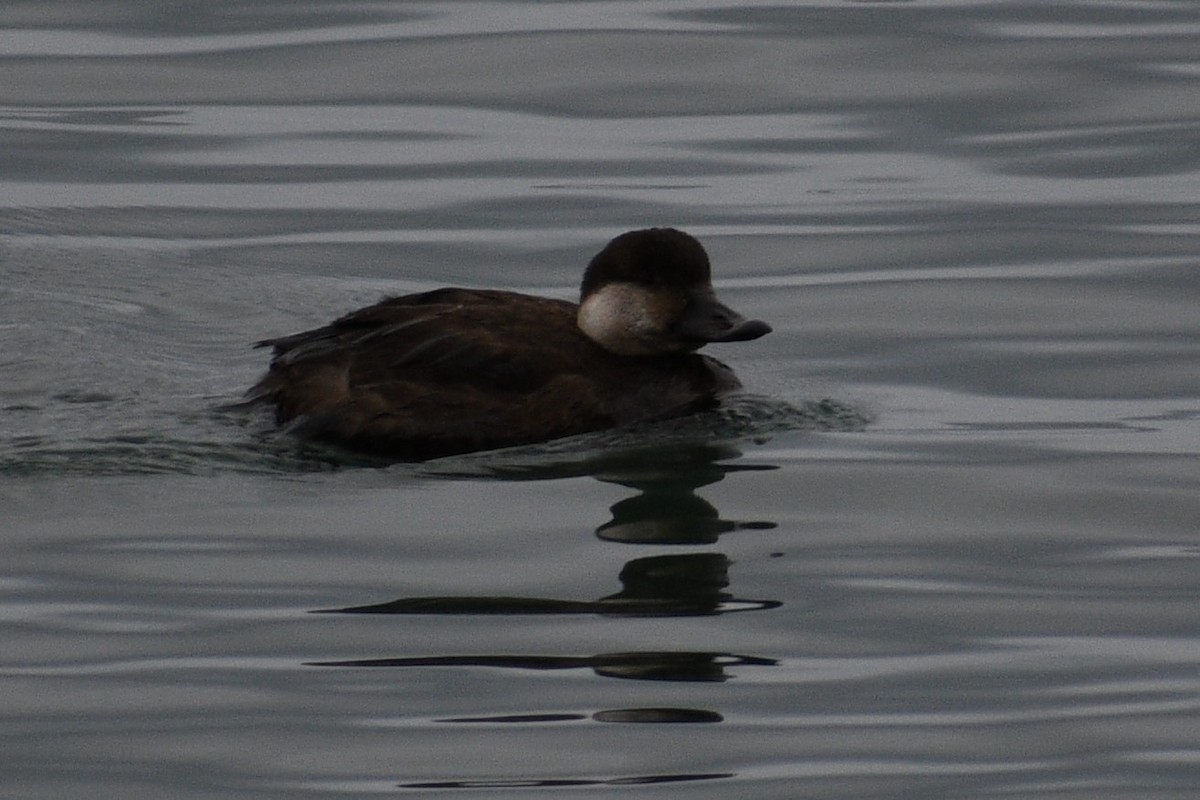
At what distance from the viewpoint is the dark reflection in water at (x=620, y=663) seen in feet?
22.6

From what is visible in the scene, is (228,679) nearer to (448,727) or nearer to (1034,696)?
(448,727)

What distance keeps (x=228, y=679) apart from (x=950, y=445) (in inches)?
135

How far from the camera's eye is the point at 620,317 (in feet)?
31.4

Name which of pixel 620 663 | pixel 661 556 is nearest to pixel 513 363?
pixel 661 556

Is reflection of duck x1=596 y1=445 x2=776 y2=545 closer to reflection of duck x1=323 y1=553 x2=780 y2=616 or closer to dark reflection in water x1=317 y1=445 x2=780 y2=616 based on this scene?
dark reflection in water x1=317 y1=445 x2=780 y2=616

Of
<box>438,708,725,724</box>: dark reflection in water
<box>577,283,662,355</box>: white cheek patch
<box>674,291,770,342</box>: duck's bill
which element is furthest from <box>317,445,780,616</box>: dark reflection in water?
<box>438,708,725,724</box>: dark reflection in water

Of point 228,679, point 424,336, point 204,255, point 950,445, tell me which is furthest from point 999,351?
point 228,679

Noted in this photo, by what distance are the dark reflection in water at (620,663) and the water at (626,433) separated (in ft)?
0.05

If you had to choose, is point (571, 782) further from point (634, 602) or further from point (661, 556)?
point (661, 556)

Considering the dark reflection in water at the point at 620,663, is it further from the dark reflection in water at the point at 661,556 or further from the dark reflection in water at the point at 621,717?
the dark reflection in water at the point at 661,556

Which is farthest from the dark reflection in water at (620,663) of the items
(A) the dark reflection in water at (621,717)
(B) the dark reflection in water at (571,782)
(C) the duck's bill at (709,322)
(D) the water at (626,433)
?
(C) the duck's bill at (709,322)

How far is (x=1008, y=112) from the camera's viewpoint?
15.2m

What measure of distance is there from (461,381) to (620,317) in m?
0.70

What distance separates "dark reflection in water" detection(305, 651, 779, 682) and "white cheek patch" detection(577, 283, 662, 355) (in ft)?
8.82
